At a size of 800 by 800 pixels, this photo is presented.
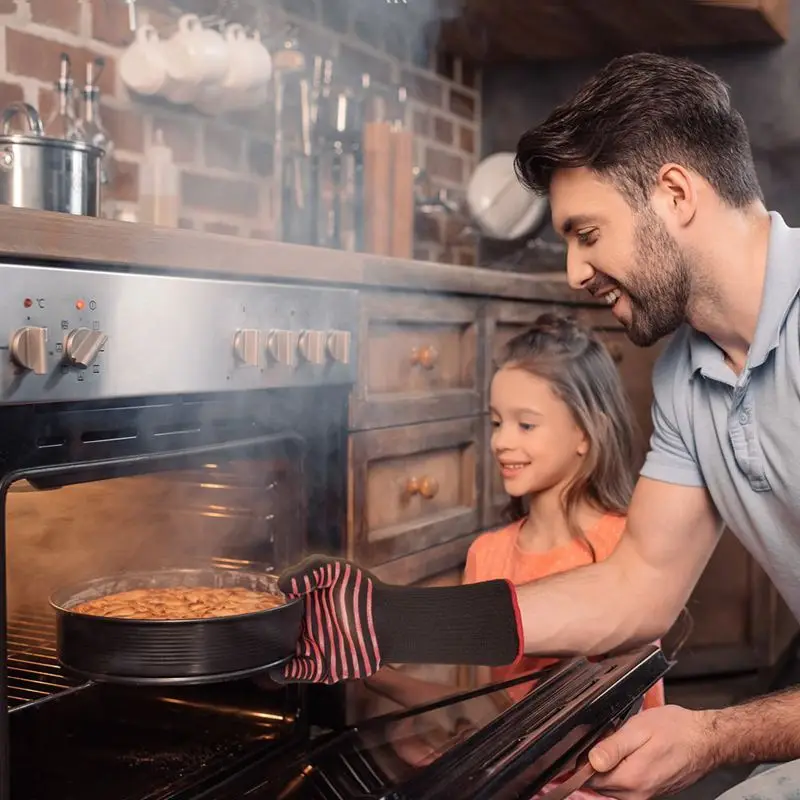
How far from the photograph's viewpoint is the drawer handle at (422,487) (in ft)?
5.55

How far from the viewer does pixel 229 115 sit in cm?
203

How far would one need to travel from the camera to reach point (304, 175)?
84.7 inches

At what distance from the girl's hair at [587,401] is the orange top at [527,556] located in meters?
0.02

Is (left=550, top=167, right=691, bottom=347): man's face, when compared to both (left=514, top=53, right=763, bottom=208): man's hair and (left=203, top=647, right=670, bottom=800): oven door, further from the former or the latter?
(left=203, top=647, right=670, bottom=800): oven door

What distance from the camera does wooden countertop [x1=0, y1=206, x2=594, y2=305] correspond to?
95 cm

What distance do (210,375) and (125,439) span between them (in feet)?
0.46

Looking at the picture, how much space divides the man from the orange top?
0.68ft

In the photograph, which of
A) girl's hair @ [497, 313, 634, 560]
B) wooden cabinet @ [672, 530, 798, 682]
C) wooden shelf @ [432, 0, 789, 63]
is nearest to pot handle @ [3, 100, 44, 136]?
girl's hair @ [497, 313, 634, 560]

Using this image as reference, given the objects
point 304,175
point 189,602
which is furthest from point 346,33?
point 189,602

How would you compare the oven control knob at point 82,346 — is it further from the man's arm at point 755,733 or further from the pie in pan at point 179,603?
the man's arm at point 755,733

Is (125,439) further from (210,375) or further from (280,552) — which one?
(280,552)

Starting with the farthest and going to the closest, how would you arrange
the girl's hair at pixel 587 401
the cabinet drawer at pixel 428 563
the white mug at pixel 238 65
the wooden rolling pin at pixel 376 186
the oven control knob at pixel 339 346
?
1. the wooden rolling pin at pixel 376 186
2. the white mug at pixel 238 65
3. the girl's hair at pixel 587 401
4. the cabinet drawer at pixel 428 563
5. the oven control knob at pixel 339 346

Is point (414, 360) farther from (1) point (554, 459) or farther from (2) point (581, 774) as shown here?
(2) point (581, 774)

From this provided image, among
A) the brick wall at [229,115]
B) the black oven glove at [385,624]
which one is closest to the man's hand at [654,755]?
the black oven glove at [385,624]
